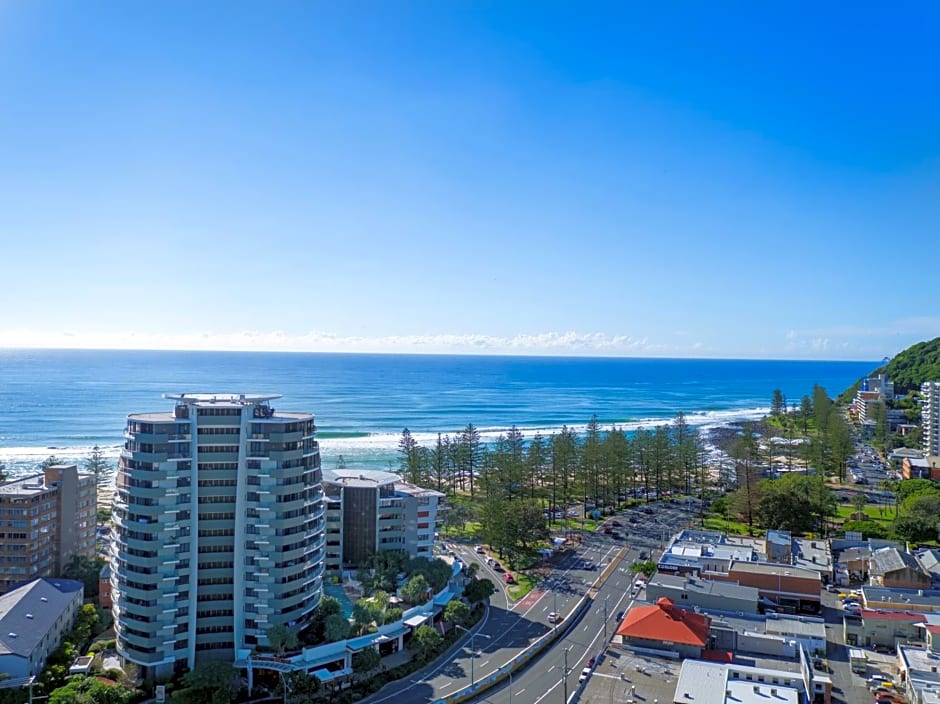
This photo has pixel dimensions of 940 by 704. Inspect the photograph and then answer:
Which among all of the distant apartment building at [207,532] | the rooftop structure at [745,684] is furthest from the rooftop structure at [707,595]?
the distant apartment building at [207,532]

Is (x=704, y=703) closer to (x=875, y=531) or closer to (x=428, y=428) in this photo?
(x=875, y=531)

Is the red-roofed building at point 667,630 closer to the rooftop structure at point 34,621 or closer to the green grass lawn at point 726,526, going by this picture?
the green grass lawn at point 726,526

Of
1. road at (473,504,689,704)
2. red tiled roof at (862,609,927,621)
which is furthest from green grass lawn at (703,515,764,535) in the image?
red tiled roof at (862,609,927,621)

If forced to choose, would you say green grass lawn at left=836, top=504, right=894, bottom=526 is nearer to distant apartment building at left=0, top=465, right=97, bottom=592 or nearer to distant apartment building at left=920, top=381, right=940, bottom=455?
distant apartment building at left=920, top=381, right=940, bottom=455

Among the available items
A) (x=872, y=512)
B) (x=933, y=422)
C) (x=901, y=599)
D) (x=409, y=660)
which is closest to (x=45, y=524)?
(x=409, y=660)

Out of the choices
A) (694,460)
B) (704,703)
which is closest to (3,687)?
(704,703)

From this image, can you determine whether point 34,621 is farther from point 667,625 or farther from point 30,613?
point 667,625
